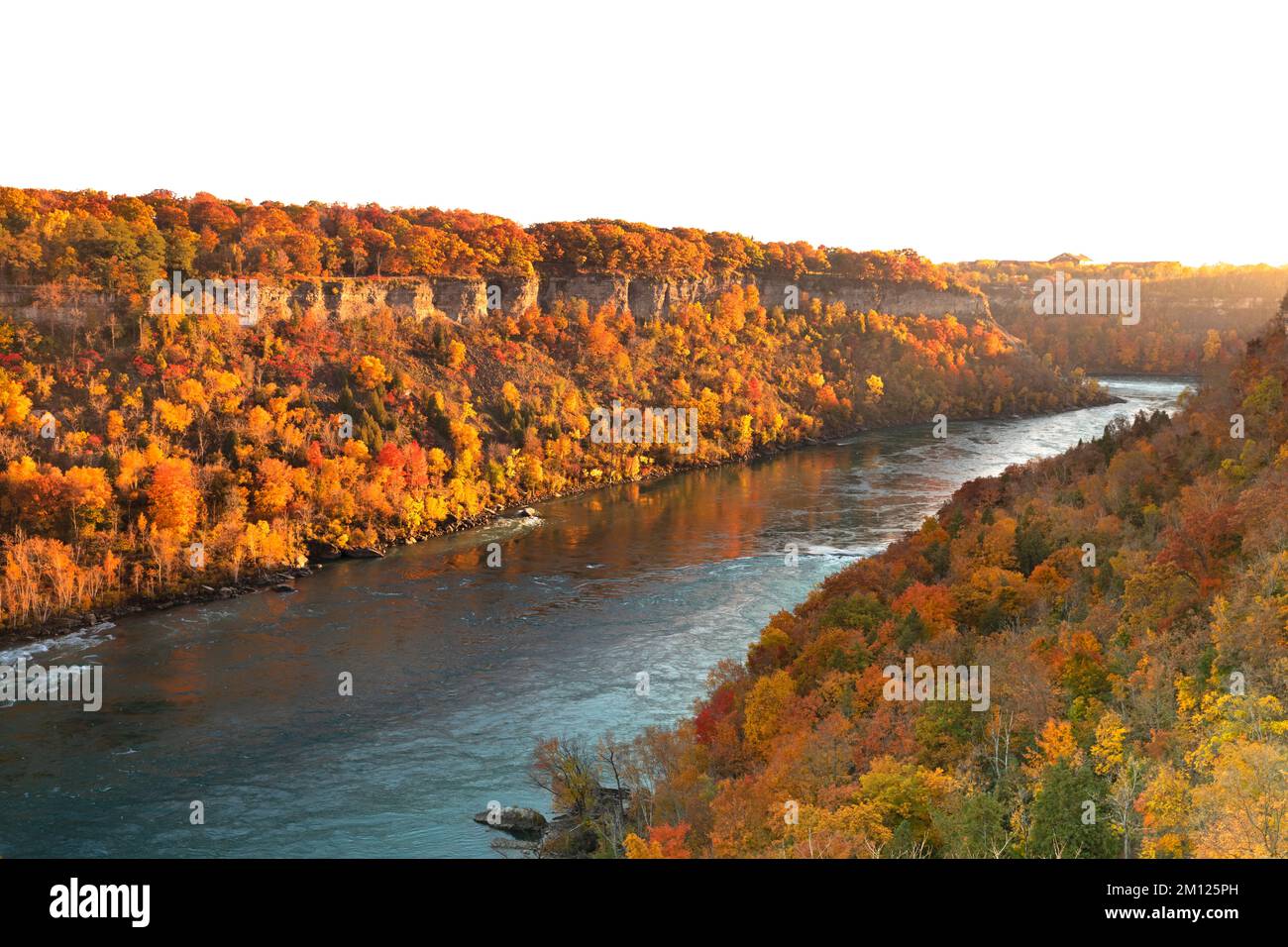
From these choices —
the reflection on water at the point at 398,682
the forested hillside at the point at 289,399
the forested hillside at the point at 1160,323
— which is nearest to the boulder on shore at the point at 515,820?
the reflection on water at the point at 398,682

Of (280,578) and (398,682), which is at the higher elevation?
(280,578)

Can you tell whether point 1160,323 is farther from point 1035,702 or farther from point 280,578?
point 1035,702

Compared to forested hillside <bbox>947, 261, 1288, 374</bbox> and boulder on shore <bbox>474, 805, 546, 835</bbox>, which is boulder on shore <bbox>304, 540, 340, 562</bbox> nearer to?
boulder on shore <bbox>474, 805, 546, 835</bbox>

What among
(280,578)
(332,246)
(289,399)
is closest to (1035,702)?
(280,578)

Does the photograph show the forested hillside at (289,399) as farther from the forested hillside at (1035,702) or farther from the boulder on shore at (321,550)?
the forested hillside at (1035,702)

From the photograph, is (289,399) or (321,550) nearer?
(321,550)
